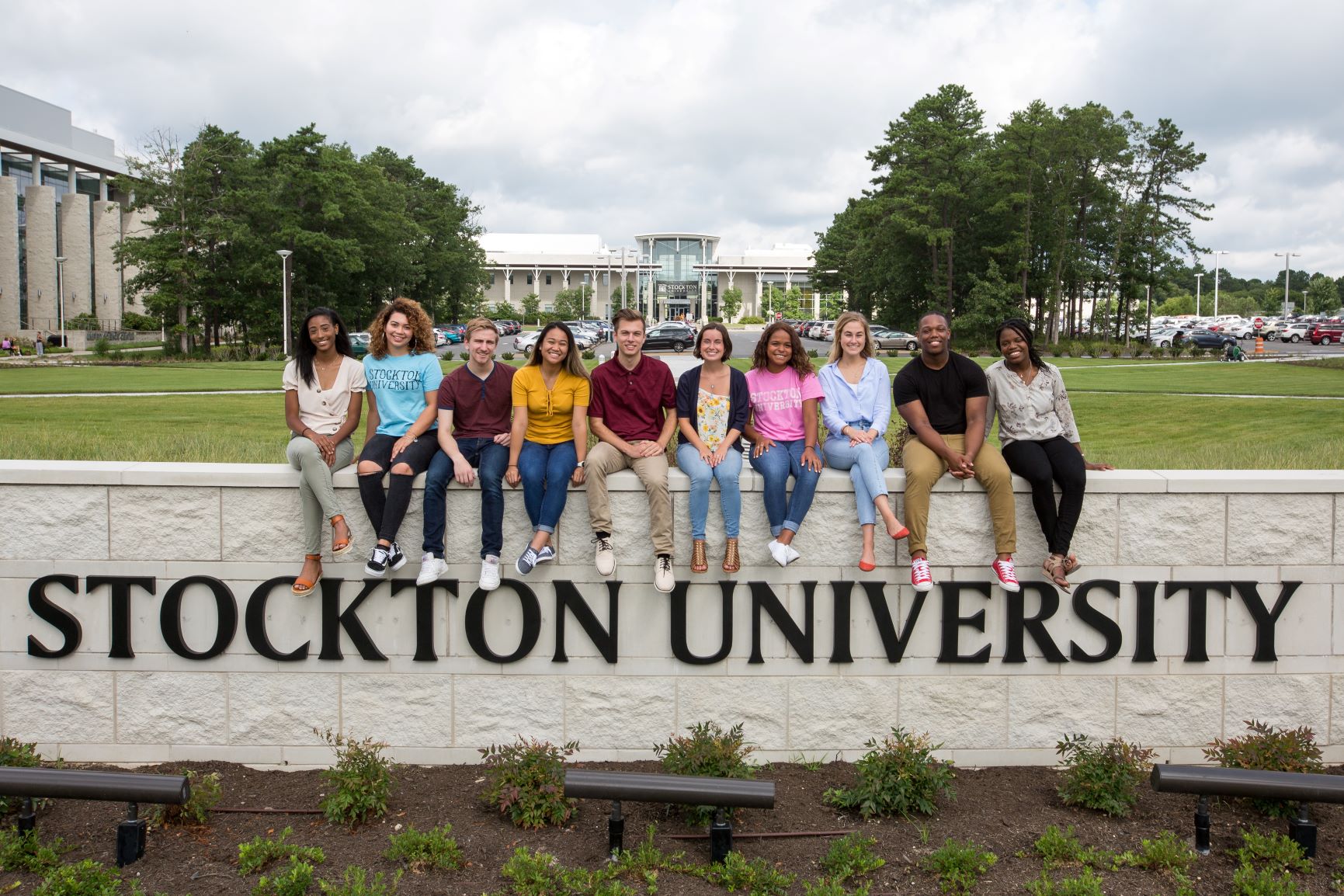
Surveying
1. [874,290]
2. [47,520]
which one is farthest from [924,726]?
[874,290]

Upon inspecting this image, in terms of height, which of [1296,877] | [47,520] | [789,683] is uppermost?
[47,520]

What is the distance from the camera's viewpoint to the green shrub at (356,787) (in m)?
4.84

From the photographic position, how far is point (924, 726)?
572cm

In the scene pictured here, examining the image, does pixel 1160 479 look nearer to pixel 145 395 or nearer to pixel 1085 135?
pixel 145 395

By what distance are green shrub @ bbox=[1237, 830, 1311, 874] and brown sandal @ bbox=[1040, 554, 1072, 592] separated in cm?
141

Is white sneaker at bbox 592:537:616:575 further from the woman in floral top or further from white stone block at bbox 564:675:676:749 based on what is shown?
the woman in floral top

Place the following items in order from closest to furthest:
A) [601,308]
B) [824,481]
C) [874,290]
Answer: [824,481] < [874,290] < [601,308]

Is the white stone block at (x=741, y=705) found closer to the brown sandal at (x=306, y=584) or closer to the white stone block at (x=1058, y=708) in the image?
the white stone block at (x=1058, y=708)

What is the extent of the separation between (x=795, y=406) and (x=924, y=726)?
6.24 ft

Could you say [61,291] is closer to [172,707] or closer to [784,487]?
[172,707]

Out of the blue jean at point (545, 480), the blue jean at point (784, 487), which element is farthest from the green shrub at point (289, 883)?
the blue jean at point (784, 487)

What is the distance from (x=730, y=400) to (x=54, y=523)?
3740 millimetres

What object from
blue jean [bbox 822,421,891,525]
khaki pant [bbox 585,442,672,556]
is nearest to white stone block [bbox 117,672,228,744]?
khaki pant [bbox 585,442,672,556]

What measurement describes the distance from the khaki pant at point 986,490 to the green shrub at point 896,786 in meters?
1.07
